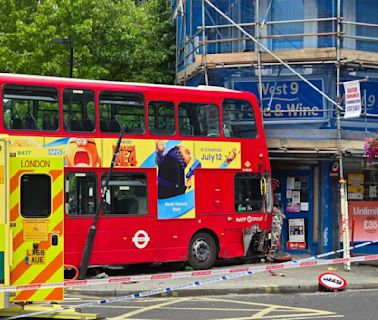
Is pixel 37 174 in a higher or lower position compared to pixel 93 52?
lower

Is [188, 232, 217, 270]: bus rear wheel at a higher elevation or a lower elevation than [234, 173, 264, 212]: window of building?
lower

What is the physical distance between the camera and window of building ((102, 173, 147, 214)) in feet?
46.2

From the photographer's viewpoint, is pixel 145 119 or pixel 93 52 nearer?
pixel 145 119

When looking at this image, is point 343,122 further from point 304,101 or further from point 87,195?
point 87,195

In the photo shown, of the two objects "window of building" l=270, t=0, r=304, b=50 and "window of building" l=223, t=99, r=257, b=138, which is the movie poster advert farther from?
"window of building" l=270, t=0, r=304, b=50

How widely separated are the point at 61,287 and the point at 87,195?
209 inches

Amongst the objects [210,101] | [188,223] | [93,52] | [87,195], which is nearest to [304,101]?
[210,101]

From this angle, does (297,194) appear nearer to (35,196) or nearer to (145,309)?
(145,309)

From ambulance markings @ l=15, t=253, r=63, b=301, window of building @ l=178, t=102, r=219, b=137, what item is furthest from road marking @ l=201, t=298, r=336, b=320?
window of building @ l=178, t=102, r=219, b=137

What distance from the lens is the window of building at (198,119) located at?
1498 centimetres

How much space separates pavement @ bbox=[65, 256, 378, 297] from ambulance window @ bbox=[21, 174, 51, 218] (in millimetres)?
3368

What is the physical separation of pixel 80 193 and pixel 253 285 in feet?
13.1

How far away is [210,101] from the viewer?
1541 centimetres

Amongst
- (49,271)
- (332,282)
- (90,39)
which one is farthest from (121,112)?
A: (90,39)
